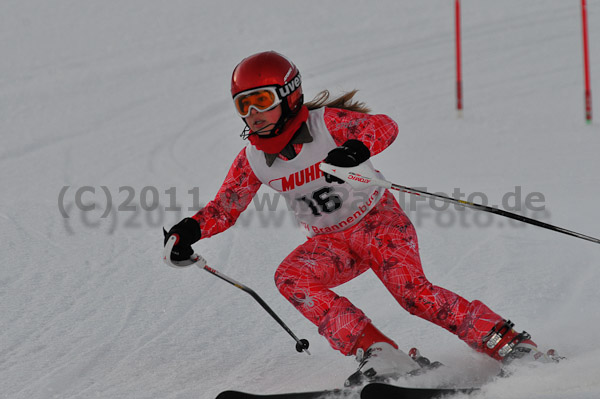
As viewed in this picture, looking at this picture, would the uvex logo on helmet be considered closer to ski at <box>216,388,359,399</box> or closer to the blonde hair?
the blonde hair

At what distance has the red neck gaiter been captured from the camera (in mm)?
3338

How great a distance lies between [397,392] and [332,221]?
106 centimetres

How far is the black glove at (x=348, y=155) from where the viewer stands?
3064 mm

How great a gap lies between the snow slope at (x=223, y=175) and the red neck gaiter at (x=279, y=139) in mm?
1115

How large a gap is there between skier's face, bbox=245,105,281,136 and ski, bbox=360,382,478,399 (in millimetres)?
1269

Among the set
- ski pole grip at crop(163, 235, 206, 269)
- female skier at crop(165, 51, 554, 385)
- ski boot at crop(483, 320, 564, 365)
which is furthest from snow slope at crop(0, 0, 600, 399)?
ski pole grip at crop(163, 235, 206, 269)

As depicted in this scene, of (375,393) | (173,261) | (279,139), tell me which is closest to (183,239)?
(173,261)

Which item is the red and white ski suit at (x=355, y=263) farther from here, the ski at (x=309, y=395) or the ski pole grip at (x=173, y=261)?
the ski at (x=309, y=395)

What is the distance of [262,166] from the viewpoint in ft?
11.4

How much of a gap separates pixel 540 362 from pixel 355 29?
972 cm

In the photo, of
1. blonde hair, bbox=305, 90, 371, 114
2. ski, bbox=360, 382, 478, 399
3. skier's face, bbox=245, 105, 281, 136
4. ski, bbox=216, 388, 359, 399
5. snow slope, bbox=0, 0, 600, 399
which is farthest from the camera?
snow slope, bbox=0, 0, 600, 399

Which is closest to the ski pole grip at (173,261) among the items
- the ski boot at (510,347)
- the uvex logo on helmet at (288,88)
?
the uvex logo on helmet at (288,88)

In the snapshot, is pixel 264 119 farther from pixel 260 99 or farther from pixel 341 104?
pixel 341 104

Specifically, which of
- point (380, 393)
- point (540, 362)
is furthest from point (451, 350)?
point (380, 393)
